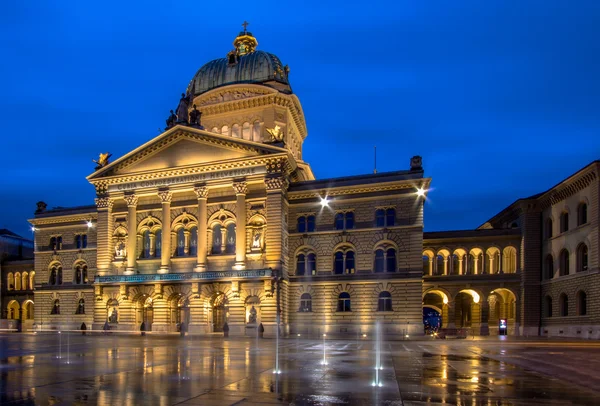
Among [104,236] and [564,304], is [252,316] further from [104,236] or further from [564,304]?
[564,304]

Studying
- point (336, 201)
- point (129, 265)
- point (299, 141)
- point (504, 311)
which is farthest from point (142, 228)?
point (504, 311)

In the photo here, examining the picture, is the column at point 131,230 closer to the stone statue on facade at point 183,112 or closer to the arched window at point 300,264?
the stone statue on facade at point 183,112

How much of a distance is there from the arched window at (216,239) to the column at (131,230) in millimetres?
9201

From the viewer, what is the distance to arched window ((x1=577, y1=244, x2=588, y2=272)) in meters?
48.6

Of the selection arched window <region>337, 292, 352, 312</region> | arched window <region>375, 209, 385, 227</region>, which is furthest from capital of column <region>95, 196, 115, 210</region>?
arched window <region>375, 209, 385, 227</region>

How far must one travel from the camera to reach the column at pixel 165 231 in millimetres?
57213

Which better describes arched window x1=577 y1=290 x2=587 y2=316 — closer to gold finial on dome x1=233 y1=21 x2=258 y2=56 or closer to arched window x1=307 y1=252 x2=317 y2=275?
arched window x1=307 y1=252 x2=317 y2=275

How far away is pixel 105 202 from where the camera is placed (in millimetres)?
61469

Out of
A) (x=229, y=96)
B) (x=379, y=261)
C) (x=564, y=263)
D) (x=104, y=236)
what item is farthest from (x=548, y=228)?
(x=104, y=236)

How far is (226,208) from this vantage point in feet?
186

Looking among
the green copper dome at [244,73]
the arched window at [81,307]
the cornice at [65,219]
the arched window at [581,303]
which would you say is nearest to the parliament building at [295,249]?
the arched window at [581,303]

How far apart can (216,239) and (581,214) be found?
3588cm

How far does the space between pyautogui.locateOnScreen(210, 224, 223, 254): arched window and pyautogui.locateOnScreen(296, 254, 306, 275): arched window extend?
8473 mm

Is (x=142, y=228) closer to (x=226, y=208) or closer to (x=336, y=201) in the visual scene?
(x=226, y=208)
